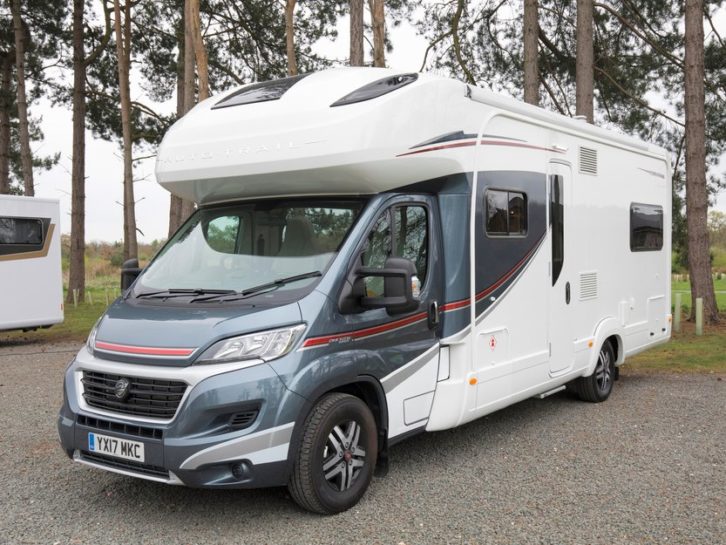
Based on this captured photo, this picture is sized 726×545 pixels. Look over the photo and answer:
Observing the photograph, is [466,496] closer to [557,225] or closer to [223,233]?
[223,233]

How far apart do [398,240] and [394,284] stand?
1.91 ft

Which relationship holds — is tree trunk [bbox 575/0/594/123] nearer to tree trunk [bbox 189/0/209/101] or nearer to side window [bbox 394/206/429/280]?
tree trunk [bbox 189/0/209/101]

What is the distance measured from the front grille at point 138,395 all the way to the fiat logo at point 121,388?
13mm

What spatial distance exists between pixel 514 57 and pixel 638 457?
529 inches

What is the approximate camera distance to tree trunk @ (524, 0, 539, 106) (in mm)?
13523

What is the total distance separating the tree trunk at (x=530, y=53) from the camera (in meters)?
13.5

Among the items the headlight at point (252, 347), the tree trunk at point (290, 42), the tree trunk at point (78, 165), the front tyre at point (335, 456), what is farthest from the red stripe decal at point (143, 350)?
the tree trunk at point (78, 165)

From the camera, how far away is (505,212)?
5500mm

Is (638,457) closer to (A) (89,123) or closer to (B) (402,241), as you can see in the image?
(B) (402,241)

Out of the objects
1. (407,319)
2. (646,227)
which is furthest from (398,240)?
(646,227)

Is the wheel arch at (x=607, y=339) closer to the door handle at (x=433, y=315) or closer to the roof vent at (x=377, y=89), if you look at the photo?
the door handle at (x=433, y=315)

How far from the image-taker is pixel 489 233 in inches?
208

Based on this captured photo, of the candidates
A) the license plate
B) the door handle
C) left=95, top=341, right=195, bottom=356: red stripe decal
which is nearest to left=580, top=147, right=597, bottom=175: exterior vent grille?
the door handle

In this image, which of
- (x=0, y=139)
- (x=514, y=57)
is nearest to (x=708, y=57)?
(x=514, y=57)
